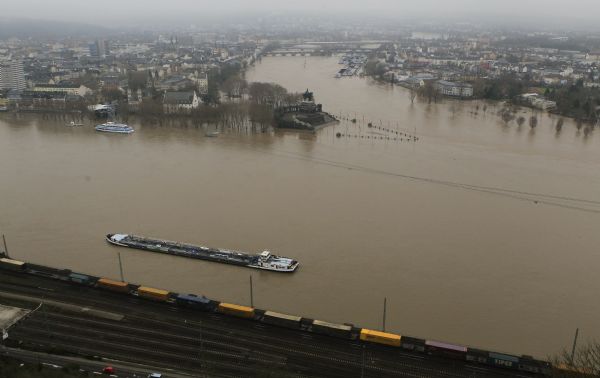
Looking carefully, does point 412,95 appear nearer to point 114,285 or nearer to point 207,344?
point 114,285

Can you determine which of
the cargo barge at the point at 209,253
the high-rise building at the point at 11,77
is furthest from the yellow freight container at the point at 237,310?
the high-rise building at the point at 11,77

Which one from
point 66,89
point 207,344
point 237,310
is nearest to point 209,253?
point 237,310

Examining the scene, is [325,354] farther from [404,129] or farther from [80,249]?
[404,129]

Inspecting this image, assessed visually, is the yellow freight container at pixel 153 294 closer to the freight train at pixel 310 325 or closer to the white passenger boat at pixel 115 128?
the freight train at pixel 310 325

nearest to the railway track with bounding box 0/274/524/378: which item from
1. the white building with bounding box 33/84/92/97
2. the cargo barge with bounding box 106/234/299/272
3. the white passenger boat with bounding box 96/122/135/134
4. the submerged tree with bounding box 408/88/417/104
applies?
the cargo barge with bounding box 106/234/299/272

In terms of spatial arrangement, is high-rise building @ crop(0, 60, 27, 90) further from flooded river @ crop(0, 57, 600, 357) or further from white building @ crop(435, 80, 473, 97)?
white building @ crop(435, 80, 473, 97)

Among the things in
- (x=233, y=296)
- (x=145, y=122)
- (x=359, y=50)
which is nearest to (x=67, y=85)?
→ (x=145, y=122)
